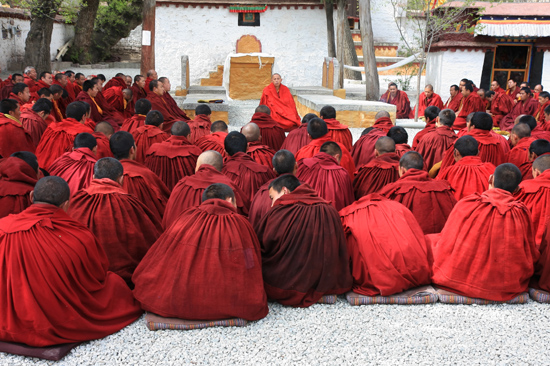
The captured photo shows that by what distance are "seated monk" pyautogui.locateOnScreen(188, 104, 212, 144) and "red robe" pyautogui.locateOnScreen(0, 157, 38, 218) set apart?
113 inches

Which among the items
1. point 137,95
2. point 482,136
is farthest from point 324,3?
point 482,136

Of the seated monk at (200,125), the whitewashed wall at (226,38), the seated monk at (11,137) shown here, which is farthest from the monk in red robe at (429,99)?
the seated monk at (11,137)

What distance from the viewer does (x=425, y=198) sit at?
448 cm

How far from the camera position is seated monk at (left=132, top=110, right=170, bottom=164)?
6316mm

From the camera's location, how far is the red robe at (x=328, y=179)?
501 cm

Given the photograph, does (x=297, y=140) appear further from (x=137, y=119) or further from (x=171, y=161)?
(x=137, y=119)

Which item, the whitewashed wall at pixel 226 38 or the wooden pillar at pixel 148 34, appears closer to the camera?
the wooden pillar at pixel 148 34

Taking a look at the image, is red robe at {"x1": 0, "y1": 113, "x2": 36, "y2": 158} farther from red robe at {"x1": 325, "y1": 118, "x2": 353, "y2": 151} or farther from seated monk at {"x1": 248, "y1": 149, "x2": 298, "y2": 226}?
red robe at {"x1": 325, "y1": 118, "x2": 353, "y2": 151}

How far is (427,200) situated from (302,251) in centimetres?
134

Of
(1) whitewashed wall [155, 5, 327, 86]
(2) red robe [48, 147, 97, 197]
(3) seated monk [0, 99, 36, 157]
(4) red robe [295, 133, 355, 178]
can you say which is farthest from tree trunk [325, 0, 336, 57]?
(2) red robe [48, 147, 97, 197]

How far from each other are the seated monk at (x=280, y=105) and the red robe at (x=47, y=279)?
6998 millimetres

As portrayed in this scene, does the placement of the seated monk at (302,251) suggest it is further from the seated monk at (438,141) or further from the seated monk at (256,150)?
the seated monk at (438,141)

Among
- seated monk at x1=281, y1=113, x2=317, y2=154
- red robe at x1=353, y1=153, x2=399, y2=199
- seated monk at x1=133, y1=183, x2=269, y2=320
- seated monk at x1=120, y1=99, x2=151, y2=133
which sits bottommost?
seated monk at x1=133, y1=183, x2=269, y2=320

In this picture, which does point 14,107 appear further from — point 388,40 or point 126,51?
point 388,40
